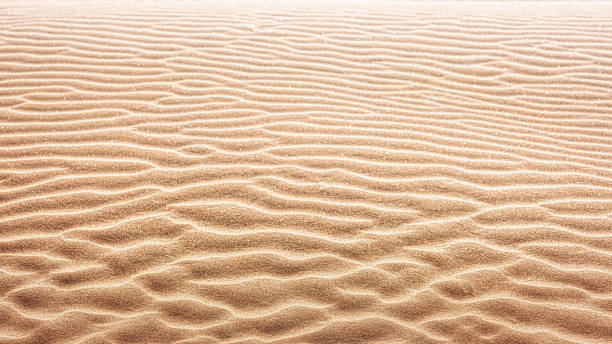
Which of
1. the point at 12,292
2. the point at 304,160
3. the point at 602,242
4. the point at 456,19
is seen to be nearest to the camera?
the point at 12,292

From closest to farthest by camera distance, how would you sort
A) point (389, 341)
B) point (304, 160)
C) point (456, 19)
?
point (389, 341) < point (304, 160) < point (456, 19)

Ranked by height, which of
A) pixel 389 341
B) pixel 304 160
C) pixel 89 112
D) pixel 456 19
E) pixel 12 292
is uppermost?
pixel 456 19

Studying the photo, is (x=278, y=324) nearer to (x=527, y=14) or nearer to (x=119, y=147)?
(x=119, y=147)

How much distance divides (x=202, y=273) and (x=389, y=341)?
1.11 metres

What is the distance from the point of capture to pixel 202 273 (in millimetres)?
2613

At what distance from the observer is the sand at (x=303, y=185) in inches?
96.4

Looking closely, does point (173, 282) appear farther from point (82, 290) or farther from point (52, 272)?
point (52, 272)

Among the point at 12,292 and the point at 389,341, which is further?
the point at 12,292

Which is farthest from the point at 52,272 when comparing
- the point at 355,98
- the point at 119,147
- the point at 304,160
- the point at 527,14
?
the point at 527,14

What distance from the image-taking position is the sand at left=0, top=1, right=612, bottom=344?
8.04ft

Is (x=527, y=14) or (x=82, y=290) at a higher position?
(x=527, y=14)

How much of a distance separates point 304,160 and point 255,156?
1.23 feet

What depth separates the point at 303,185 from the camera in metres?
3.18

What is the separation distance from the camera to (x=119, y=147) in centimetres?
350
